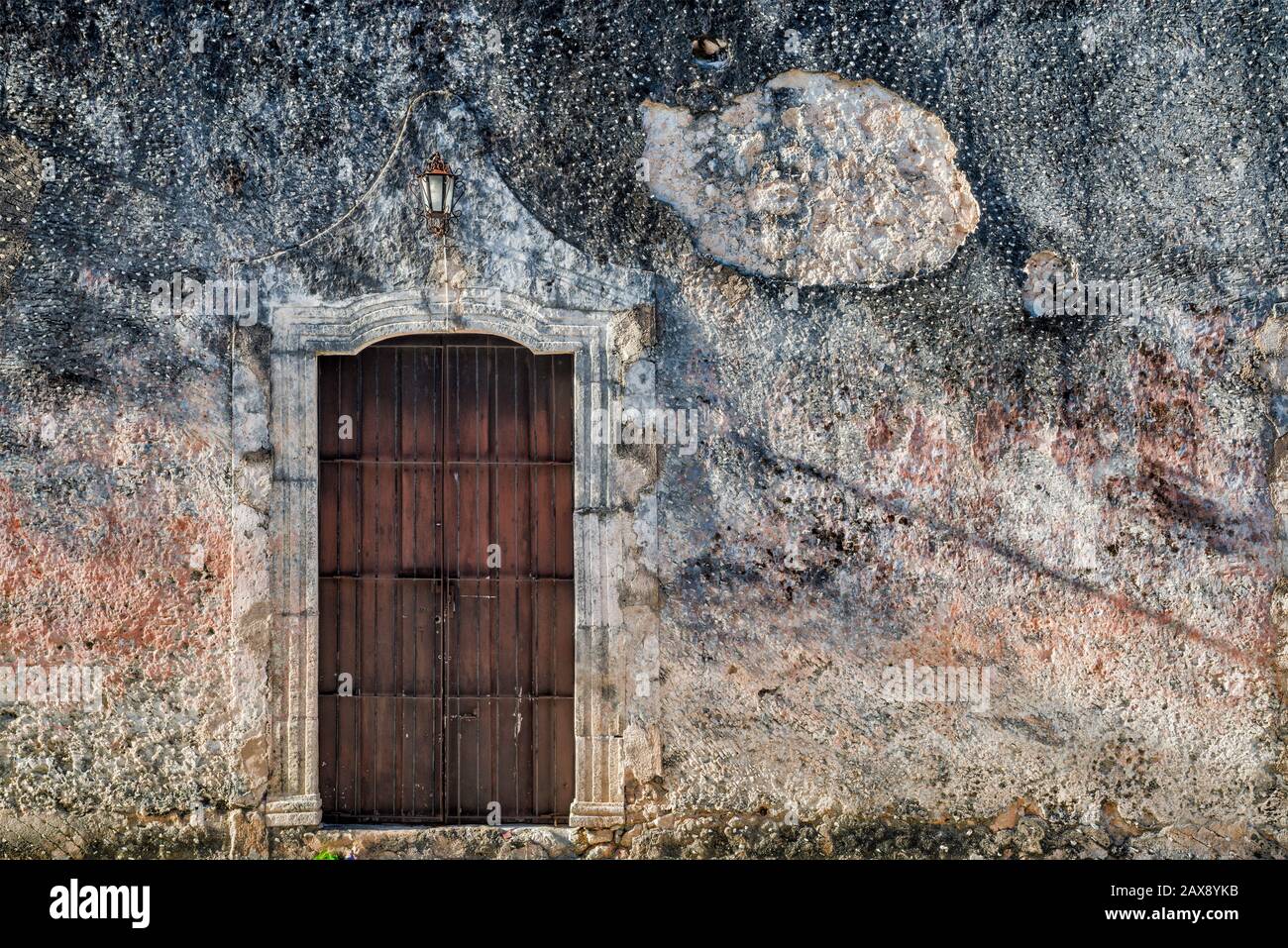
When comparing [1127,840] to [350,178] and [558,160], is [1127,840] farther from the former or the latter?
[350,178]

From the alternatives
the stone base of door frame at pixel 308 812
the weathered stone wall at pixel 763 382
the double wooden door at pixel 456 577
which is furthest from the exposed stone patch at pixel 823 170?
the stone base of door frame at pixel 308 812

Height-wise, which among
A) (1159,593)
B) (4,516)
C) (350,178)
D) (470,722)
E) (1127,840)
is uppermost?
(350,178)

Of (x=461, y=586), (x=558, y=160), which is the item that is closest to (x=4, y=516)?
(x=461, y=586)

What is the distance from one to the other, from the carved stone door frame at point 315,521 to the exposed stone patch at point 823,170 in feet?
2.49

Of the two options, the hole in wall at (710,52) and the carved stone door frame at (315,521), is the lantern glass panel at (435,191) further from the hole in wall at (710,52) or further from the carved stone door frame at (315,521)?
the hole in wall at (710,52)

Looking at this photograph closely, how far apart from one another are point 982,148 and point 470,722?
3263 millimetres

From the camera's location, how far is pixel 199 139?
4559 millimetres

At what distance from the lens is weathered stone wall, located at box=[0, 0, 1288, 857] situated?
14.9 ft

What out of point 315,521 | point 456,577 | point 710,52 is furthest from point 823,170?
point 315,521

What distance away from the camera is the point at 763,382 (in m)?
4.57

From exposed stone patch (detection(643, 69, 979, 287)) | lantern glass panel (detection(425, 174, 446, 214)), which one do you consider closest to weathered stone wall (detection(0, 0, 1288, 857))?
exposed stone patch (detection(643, 69, 979, 287))

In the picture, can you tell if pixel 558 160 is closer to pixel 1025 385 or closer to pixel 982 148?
pixel 982 148

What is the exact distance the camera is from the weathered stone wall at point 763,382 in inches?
179

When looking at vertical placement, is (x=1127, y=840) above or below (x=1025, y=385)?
below
